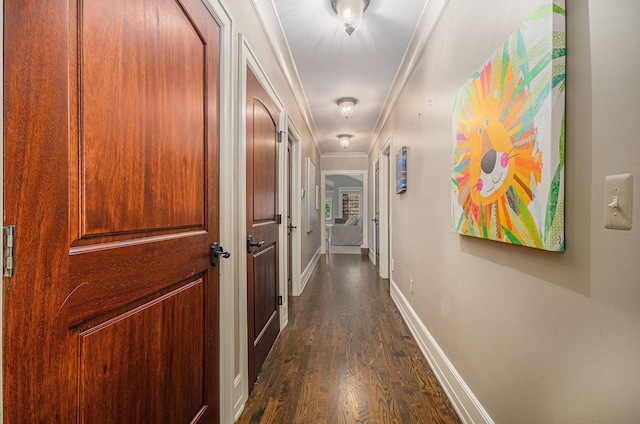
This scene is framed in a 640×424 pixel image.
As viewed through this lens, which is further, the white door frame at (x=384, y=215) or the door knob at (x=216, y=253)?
the white door frame at (x=384, y=215)

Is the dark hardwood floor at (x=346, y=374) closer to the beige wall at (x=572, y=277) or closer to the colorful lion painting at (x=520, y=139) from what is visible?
the beige wall at (x=572, y=277)

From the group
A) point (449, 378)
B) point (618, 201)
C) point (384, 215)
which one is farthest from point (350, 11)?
point (384, 215)

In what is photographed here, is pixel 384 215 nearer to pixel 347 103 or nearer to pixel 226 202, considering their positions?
pixel 347 103

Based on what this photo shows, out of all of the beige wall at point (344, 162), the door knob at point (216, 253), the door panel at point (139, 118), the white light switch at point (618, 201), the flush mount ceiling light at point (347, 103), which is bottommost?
the door knob at point (216, 253)

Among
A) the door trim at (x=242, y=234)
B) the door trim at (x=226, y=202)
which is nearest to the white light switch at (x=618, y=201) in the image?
the door trim at (x=226, y=202)

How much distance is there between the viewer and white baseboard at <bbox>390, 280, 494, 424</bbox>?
1.38 m

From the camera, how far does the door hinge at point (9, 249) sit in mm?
513

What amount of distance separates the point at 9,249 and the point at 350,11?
2.00 meters

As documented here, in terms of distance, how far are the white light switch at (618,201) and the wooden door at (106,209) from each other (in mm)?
1192

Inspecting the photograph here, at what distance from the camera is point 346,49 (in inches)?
101

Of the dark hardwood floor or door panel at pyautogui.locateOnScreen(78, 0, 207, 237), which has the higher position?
door panel at pyautogui.locateOnScreen(78, 0, 207, 237)

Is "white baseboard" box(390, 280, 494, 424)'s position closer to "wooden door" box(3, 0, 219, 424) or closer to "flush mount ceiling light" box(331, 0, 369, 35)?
"wooden door" box(3, 0, 219, 424)

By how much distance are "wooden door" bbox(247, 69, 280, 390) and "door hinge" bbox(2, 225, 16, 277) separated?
1237mm

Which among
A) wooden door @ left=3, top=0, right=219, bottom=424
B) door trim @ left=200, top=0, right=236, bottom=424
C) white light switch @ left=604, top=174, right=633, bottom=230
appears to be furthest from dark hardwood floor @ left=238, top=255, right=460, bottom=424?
white light switch @ left=604, top=174, right=633, bottom=230
